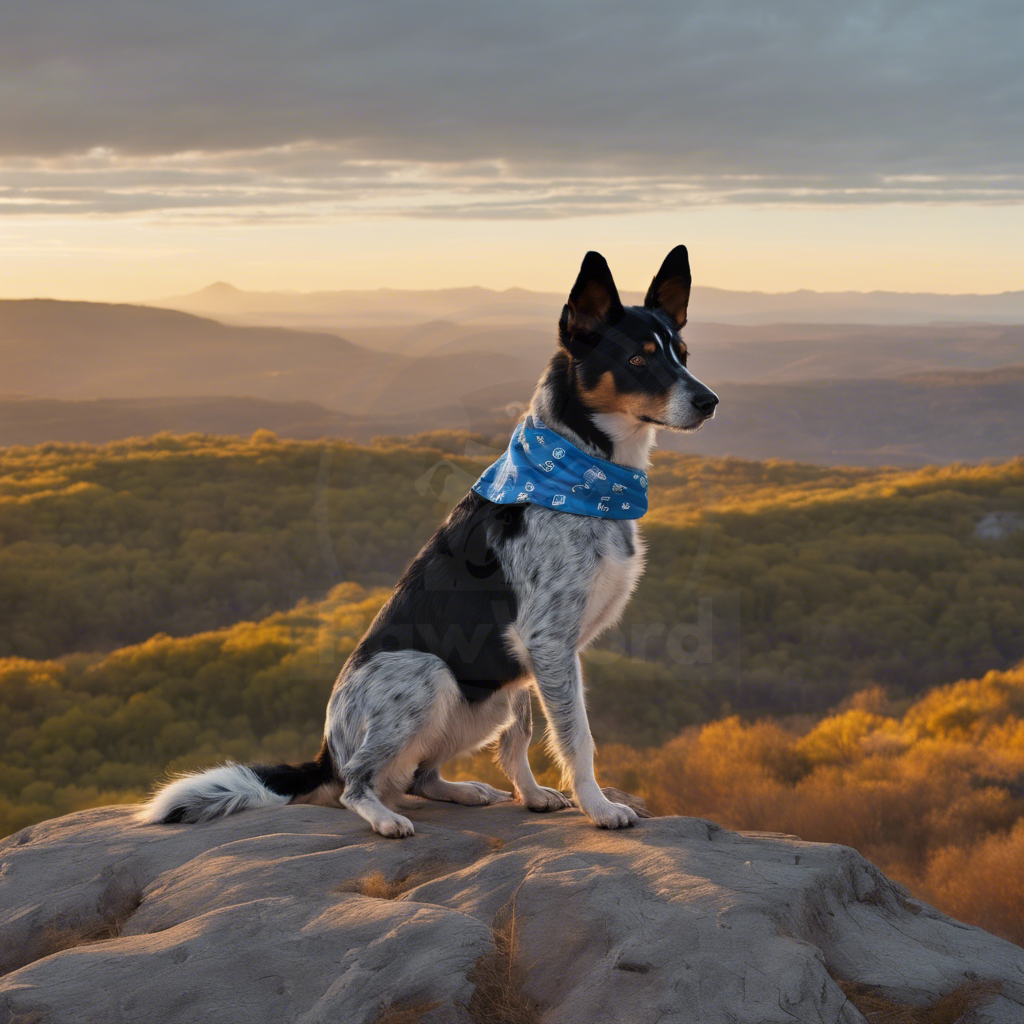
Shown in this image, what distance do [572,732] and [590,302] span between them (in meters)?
2.65

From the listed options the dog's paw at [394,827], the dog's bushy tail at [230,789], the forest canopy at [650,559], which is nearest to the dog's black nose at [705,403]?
the dog's paw at [394,827]

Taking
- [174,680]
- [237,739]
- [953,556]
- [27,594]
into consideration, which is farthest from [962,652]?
[27,594]

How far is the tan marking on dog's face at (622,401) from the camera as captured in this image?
5355 mm

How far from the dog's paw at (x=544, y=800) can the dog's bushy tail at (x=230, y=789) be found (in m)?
1.46

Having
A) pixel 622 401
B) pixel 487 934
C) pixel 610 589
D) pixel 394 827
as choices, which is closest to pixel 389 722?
pixel 394 827

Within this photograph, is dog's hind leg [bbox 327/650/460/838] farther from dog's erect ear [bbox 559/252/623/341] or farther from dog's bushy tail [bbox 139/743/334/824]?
dog's erect ear [bbox 559/252/623/341]

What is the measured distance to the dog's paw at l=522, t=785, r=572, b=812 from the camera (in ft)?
20.5

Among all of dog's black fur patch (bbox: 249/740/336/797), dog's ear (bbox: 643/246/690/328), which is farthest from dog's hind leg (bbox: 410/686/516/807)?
dog's ear (bbox: 643/246/690/328)

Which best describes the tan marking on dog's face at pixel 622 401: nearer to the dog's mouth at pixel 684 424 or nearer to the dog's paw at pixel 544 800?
the dog's mouth at pixel 684 424

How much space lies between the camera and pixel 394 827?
5.58 meters

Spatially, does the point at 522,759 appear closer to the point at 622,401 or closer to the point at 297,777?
the point at 297,777

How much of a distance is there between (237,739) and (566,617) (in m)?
9.31

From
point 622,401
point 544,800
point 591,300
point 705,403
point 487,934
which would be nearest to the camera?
point 487,934

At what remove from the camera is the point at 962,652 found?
17.4 m
